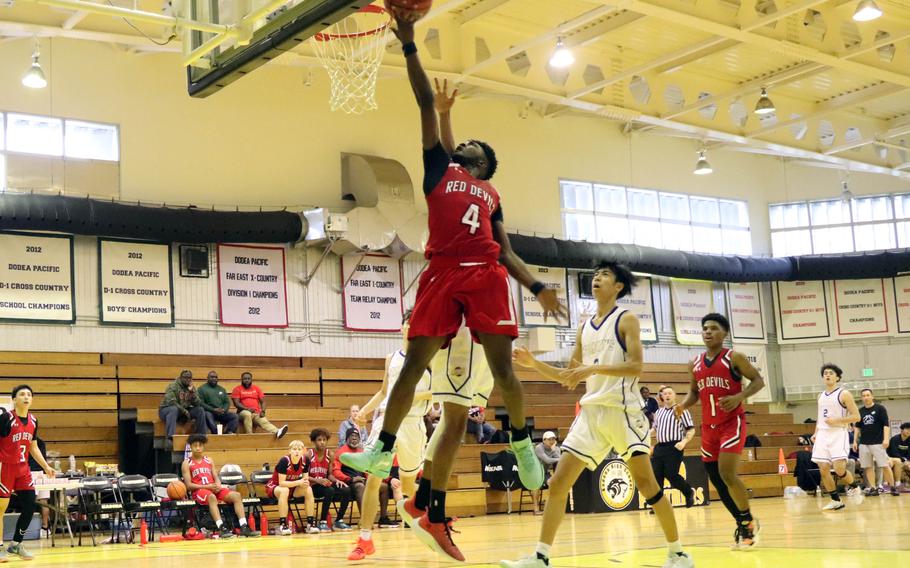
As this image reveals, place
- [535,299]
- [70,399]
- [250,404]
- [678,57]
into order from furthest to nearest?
[535,299] < [678,57] < [250,404] < [70,399]

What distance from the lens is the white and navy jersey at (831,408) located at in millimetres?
14680

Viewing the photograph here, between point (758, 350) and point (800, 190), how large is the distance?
499 cm

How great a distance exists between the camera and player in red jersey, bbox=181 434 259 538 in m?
14.5

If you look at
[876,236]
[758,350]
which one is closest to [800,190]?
[876,236]

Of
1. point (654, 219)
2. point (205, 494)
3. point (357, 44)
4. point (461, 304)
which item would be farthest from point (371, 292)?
point (461, 304)

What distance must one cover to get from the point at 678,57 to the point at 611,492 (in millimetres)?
9404

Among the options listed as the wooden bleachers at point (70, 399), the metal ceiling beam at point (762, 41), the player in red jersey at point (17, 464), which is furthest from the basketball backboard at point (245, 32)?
the wooden bleachers at point (70, 399)

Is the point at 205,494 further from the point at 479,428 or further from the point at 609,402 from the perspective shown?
the point at 609,402

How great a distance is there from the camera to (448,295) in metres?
5.75

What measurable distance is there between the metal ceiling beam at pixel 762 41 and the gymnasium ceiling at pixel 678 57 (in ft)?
0.09

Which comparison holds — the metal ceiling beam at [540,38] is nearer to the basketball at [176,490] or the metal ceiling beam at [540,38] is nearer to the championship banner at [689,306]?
the championship banner at [689,306]

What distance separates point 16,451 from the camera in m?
11.4

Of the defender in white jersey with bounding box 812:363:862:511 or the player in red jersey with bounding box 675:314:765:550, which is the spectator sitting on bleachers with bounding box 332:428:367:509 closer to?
the defender in white jersey with bounding box 812:363:862:511

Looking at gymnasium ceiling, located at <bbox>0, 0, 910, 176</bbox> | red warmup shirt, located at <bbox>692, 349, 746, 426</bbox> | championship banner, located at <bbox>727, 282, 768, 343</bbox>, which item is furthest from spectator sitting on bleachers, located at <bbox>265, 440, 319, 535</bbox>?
A: championship banner, located at <bbox>727, 282, 768, 343</bbox>
